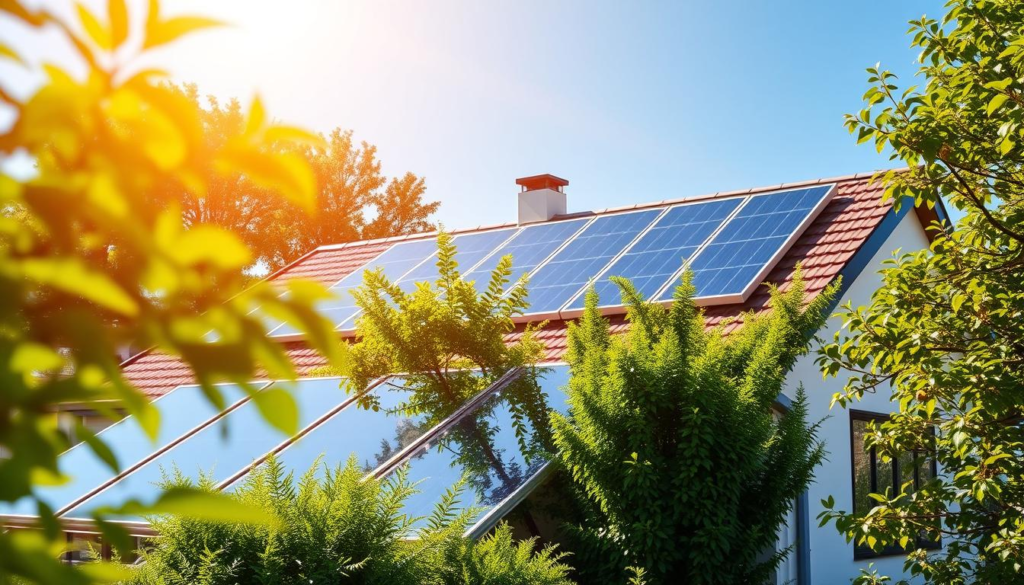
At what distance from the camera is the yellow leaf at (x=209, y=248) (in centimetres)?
64

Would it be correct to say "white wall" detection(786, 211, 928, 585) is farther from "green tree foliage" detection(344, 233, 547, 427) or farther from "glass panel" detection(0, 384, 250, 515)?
"glass panel" detection(0, 384, 250, 515)

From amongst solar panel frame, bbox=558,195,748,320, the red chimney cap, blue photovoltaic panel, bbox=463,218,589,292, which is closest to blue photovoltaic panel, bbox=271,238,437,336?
blue photovoltaic panel, bbox=463,218,589,292

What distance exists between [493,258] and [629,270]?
2427 mm

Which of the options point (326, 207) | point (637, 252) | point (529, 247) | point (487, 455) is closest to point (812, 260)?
point (637, 252)

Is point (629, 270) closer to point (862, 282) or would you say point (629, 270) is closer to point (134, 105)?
point (862, 282)

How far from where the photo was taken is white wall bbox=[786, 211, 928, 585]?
8.94m

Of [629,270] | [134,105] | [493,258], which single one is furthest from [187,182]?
[493,258]

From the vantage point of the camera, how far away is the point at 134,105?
699mm

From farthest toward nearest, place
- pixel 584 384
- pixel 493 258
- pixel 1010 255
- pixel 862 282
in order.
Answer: pixel 493 258 → pixel 862 282 → pixel 584 384 → pixel 1010 255

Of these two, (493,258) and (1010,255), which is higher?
(493,258)

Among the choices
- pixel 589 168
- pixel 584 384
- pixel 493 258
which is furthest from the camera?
pixel 589 168

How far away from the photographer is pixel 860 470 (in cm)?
1005

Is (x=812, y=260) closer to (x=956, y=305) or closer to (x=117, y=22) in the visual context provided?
A: (x=956, y=305)

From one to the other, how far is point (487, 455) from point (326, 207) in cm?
3286
